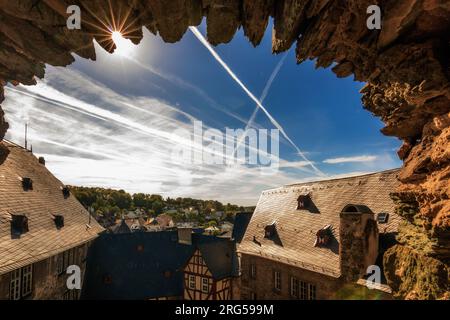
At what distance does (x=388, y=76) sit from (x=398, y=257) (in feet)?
18.9

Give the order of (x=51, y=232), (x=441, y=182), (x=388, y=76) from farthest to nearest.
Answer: (x=51, y=232) < (x=388, y=76) < (x=441, y=182)

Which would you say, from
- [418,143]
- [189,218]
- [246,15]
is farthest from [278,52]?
[189,218]

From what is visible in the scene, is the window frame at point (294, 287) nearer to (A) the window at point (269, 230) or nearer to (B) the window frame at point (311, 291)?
(B) the window frame at point (311, 291)

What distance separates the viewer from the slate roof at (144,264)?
75.3 feet

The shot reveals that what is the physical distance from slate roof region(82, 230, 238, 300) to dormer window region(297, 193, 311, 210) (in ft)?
32.1

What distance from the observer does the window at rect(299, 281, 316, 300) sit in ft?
51.6

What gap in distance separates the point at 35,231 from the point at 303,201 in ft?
61.4

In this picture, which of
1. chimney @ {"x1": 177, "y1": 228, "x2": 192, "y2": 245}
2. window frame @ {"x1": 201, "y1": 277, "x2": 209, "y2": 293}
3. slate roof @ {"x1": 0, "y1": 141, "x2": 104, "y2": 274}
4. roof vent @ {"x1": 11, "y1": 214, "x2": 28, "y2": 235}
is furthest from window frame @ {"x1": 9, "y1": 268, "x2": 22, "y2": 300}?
chimney @ {"x1": 177, "y1": 228, "x2": 192, "y2": 245}

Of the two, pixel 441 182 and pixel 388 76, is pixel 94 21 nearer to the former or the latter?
pixel 388 76

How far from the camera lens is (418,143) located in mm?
7848

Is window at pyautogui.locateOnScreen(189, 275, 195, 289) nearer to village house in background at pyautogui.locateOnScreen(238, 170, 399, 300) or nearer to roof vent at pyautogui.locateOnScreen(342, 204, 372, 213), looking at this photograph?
village house in background at pyautogui.locateOnScreen(238, 170, 399, 300)

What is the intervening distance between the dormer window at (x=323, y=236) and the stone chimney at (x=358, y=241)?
307 cm

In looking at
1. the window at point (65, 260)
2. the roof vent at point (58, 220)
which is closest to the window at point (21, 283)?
the window at point (65, 260)

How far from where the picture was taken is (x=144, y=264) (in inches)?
1003
